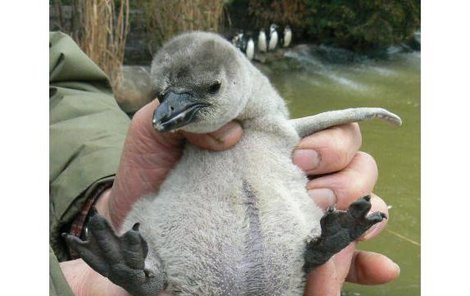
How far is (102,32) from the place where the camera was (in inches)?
193

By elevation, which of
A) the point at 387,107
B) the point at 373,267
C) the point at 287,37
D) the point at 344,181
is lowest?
the point at 387,107

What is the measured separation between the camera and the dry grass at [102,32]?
15.6 feet

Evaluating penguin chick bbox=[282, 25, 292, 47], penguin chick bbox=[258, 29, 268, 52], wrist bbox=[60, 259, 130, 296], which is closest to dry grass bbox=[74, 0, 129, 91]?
wrist bbox=[60, 259, 130, 296]

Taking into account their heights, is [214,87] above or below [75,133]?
above

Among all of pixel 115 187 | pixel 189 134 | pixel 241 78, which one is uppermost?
pixel 241 78

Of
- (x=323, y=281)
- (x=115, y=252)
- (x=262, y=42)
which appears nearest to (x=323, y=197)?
(x=323, y=281)

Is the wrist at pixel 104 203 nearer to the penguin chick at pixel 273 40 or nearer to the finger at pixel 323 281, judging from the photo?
the finger at pixel 323 281

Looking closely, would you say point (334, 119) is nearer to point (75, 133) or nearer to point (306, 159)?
point (306, 159)

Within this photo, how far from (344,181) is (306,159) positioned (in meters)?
0.16

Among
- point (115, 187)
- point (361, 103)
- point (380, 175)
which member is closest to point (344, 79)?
point (361, 103)

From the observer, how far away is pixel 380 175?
5203 millimetres

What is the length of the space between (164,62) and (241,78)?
196mm

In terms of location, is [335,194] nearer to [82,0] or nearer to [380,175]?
[380,175]

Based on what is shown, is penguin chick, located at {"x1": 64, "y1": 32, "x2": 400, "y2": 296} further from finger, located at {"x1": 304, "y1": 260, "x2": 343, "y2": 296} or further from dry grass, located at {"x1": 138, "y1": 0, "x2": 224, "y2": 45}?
dry grass, located at {"x1": 138, "y1": 0, "x2": 224, "y2": 45}
